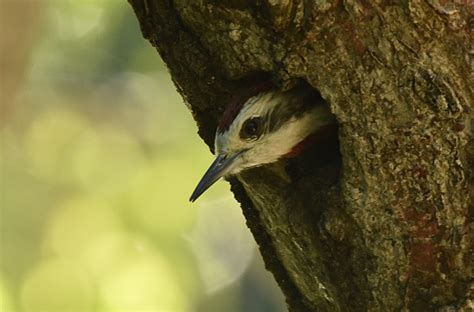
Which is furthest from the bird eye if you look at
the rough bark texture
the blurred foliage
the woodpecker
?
the blurred foliage

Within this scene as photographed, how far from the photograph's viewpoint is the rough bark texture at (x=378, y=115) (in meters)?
3.39

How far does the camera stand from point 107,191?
873 cm

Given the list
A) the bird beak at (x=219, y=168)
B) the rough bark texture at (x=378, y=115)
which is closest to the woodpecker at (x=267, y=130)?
the bird beak at (x=219, y=168)

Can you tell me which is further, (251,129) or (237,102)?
(251,129)

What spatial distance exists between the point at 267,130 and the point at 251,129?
3.5 inches

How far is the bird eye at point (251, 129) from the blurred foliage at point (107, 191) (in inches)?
130

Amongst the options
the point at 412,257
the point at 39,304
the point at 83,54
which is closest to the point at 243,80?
the point at 412,257

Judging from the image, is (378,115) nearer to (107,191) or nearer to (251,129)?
(251,129)

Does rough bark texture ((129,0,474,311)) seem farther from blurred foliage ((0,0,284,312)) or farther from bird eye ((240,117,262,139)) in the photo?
blurred foliage ((0,0,284,312))

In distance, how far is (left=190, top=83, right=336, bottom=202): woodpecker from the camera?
3902 millimetres

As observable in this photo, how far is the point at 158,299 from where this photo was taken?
306 inches

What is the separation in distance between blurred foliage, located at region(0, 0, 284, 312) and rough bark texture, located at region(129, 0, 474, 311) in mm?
3655

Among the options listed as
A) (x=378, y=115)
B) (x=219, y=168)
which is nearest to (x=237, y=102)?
(x=219, y=168)

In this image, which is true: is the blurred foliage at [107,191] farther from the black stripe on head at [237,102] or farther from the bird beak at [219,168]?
the black stripe on head at [237,102]
